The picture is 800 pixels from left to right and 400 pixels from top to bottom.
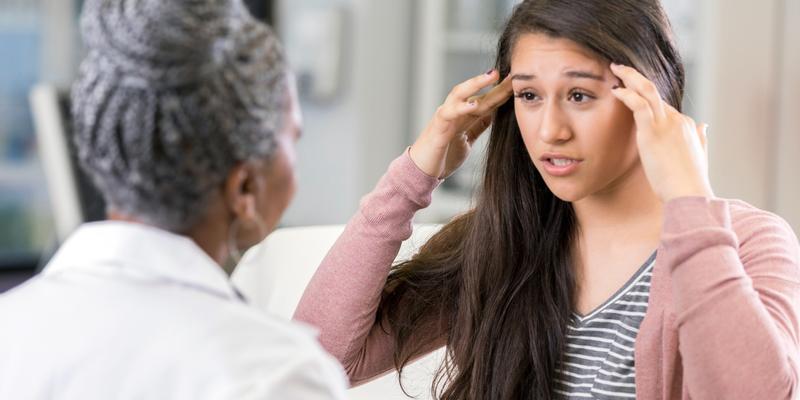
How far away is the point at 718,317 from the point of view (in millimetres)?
1176

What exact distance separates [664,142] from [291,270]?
80 centimetres

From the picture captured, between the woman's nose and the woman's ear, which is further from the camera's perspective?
the woman's nose

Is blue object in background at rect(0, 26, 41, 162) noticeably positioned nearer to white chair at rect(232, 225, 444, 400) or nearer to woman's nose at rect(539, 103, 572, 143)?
white chair at rect(232, 225, 444, 400)

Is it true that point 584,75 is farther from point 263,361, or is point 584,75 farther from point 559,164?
point 263,361

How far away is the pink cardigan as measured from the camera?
1181 millimetres

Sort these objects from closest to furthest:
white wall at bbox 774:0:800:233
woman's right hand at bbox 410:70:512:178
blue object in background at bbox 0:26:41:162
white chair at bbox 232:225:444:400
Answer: woman's right hand at bbox 410:70:512:178
white chair at bbox 232:225:444:400
white wall at bbox 774:0:800:233
blue object in background at bbox 0:26:41:162

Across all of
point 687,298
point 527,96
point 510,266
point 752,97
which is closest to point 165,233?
point 687,298

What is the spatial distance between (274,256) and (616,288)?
67 cm

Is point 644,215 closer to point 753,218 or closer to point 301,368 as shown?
point 753,218

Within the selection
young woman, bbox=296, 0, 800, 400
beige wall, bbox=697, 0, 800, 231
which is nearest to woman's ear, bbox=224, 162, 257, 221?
young woman, bbox=296, 0, 800, 400

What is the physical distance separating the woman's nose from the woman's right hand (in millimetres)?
125

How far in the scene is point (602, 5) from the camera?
140cm

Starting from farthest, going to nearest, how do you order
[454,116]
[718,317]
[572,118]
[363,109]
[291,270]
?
[363,109]
[291,270]
[454,116]
[572,118]
[718,317]

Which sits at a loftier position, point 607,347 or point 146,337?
point 146,337
